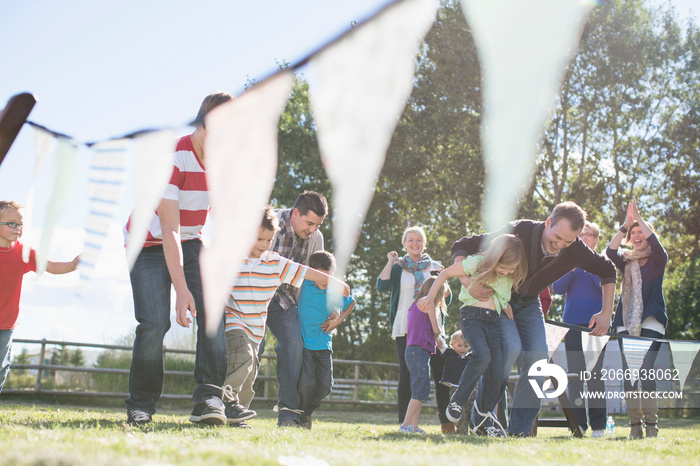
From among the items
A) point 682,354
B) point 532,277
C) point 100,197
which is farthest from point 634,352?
point 100,197

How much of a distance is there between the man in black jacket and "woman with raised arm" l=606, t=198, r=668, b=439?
102 cm

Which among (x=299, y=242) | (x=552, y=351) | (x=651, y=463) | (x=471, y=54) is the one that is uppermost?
(x=471, y=54)

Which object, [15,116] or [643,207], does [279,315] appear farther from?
[643,207]

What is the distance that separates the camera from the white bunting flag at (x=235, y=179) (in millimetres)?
2802

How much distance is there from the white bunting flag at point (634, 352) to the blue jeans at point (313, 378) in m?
2.67

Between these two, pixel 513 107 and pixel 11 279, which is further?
pixel 513 107

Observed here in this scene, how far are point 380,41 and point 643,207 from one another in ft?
60.6

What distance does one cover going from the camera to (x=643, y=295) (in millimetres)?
6180

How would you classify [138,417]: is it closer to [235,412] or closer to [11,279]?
[235,412]

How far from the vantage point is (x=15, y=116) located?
254cm

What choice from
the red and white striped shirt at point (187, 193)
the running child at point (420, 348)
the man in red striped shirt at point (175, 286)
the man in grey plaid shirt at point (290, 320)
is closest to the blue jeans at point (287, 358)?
the man in grey plaid shirt at point (290, 320)

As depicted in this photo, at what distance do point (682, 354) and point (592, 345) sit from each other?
3.53ft

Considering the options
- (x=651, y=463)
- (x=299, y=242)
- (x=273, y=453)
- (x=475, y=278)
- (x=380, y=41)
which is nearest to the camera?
(x=380, y=41)

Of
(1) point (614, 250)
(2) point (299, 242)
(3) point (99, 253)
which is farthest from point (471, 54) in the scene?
(3) point (99, 253)
